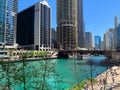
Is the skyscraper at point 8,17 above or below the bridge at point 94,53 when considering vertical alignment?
above

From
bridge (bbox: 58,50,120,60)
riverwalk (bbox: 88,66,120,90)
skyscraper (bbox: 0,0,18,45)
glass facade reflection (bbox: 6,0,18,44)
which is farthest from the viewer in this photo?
glass facade reflection (bbox: 6,0,18,44)

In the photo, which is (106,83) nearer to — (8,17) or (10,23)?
(8,17)

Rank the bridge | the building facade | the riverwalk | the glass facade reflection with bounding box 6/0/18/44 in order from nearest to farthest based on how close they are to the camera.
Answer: the riverwalk
the bridge
the glass facade reflection with bounding box 6/0/18/44
the building facade

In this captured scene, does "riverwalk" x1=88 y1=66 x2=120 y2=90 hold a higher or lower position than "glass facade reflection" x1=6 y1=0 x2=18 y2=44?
lower

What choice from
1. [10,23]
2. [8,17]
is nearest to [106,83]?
[8,17]

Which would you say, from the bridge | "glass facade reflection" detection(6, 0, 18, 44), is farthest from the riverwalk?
"glass facade reflection" detection(6, 0, 18, 44)

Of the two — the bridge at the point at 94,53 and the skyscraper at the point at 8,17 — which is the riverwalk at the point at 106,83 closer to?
the bridge at the point at 94,53

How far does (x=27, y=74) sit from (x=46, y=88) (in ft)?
5.84

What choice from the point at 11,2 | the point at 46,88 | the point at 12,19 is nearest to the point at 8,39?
the point at 12,19

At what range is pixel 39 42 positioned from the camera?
180 m

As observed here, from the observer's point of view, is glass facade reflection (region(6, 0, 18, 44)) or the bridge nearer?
the bridge

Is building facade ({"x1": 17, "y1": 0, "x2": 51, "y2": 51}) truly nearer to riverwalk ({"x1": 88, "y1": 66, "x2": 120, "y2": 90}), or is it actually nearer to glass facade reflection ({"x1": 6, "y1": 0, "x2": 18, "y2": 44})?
glass facade reflection ({"x1": 6, "y1": 0, "x2": 18, "y2": 44})

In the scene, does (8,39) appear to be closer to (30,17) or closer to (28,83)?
(30,17)

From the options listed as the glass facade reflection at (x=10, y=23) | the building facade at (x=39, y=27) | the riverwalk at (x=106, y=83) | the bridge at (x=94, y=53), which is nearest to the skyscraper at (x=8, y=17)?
the glass facade reflection at (x=10, y=23)
